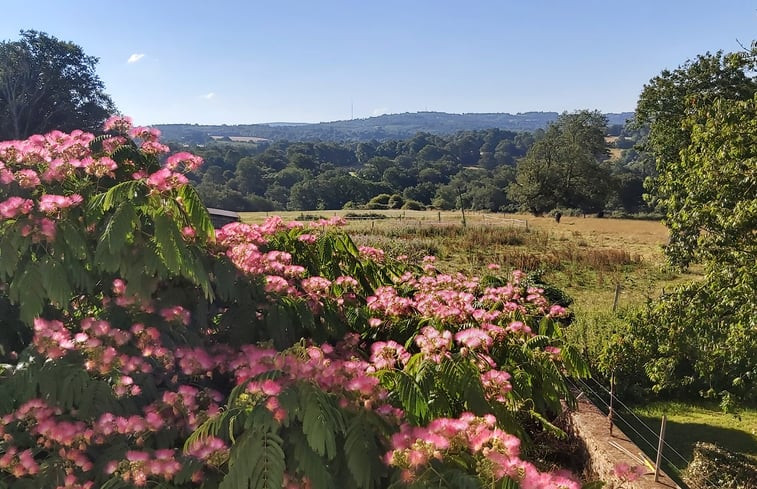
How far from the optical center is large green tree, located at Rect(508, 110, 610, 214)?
4572cm

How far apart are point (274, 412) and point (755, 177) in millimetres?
5556

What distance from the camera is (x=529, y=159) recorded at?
1946 inches

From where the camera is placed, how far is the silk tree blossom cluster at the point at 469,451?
5.60ft

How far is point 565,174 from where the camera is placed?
1821 inches

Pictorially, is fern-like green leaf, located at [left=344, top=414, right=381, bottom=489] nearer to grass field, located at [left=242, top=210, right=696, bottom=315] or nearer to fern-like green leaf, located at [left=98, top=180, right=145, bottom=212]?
fern-like green leaf, located at [left=98, top=180, right=145, bottom=212]

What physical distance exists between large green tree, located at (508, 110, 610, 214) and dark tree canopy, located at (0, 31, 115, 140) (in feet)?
115

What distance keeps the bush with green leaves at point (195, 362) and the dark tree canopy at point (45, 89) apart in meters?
33.4

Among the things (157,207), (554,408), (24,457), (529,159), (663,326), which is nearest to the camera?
(24,457)

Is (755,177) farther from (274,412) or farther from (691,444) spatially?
(274,412)

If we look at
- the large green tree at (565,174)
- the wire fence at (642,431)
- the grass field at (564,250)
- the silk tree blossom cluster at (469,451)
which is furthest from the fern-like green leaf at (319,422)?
the large green tree at (565,174)

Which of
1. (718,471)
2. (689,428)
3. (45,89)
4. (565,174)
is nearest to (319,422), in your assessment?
(718,471)

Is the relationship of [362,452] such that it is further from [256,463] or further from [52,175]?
[52,175]

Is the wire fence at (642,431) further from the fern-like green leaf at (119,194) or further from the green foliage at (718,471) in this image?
the fern-like green leaf at (119,194)

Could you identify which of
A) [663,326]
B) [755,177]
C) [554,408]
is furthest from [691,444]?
[554,408]
